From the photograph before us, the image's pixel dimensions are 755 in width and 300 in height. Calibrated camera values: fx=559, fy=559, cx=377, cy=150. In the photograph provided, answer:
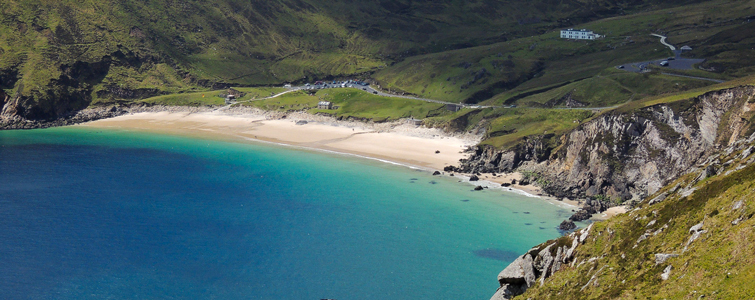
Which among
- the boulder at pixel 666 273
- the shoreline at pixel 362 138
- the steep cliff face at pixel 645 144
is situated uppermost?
the boulder at pixel 666 273

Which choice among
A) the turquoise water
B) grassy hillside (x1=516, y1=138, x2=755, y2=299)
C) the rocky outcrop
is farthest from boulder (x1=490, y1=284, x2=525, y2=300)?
the turquoise water

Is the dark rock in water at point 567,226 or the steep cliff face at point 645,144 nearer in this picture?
the dark rock in water at point 567,226

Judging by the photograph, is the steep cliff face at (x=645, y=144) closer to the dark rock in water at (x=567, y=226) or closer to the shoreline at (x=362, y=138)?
the shoreline at (x=362, y=138)

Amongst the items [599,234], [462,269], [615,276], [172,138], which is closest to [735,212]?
[615,276]

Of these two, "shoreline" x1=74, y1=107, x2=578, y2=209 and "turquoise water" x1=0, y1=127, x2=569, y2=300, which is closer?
"turquoise water" x1=0, y1=127, x2=569, y2=300

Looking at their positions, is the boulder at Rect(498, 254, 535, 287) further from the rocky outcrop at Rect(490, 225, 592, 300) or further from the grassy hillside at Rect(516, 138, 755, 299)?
the grassy hillside at Rect(516, 138, 755, 299)

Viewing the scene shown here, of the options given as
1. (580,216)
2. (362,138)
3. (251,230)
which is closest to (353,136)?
(362,138)

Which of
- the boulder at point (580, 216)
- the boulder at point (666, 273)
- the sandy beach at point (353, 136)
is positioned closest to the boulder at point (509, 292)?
the boulder at point (666, 273)
